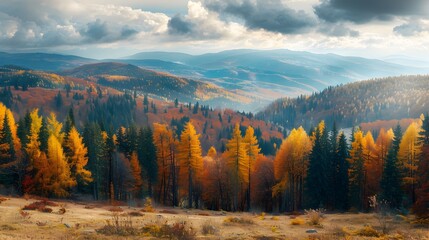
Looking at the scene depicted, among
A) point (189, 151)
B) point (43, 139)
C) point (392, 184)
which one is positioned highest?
point (43, 139)

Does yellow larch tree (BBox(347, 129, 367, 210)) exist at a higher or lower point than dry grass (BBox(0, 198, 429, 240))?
lower

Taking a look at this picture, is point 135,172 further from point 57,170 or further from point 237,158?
point 237,158

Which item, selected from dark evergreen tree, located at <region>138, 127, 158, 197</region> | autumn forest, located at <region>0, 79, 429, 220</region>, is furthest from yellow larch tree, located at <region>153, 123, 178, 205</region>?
dark evergreen tree, located at <region>138, 127, 158, 197</region>

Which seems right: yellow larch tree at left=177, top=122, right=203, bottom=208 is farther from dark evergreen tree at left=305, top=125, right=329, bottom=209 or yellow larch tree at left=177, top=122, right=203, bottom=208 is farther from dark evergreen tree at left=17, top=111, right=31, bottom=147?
dark evergreen tree at left=17, top=111, right=31, bottom=147

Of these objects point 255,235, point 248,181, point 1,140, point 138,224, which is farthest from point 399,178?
point 1,140

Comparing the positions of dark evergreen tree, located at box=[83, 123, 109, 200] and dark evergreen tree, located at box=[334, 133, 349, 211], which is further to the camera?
dark evergreen tree, located at box=[83, 123, 109, 200]

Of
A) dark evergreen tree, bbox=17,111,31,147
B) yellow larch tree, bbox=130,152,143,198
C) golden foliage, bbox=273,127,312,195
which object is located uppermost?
dark evergreen tree, bbox=17,111,31,147

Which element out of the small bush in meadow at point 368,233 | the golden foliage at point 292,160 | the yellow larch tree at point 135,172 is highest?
the small bush in meadow at point 368,233

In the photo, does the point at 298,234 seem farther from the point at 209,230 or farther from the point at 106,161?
the point at 106,161

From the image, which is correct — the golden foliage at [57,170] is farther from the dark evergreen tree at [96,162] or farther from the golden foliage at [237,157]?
the golden foliage at [237,157]

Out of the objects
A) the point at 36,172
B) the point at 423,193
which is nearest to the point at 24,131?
the point at 36,172

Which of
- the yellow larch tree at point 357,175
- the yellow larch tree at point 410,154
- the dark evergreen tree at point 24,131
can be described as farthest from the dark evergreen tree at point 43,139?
the yellow larch tree at point 410,154

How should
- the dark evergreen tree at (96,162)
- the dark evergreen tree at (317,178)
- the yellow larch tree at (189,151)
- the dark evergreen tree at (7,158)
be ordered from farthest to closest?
1. the dark evergreen tree at (96,162)
2. the yellow larch tree at (189,151)
3. the dark evergreen tree at (317,178)
4. the dark evergreen tree at (7,158)

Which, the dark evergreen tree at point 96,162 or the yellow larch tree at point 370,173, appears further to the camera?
the dark evergreen tree at point 96,162
